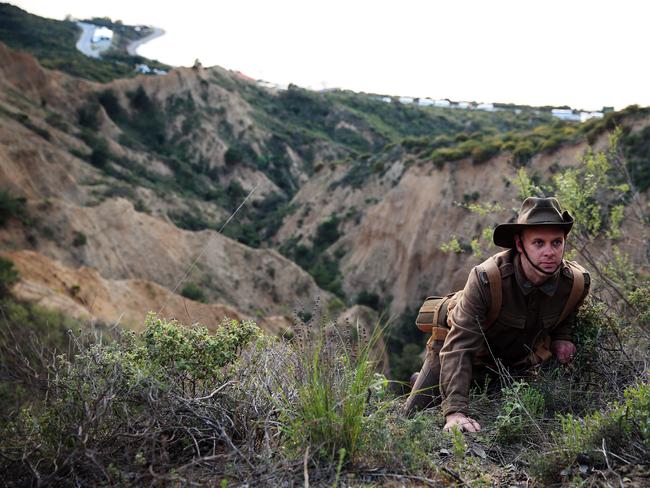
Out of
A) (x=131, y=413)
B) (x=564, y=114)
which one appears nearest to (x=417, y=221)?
(x=131, y=413)

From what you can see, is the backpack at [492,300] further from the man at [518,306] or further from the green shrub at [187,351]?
the green shrub at [187,351]

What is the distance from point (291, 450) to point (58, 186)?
102ft

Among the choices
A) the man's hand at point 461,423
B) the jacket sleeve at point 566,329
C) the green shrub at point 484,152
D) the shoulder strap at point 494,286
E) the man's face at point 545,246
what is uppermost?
the green shrub at point 484,152

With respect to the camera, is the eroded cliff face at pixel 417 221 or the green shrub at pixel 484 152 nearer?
the eroded cliff face at pixel 417 221

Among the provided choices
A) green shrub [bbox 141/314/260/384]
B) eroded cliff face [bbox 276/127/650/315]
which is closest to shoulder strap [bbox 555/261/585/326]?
green shrub [bbox 141/314/260/384]

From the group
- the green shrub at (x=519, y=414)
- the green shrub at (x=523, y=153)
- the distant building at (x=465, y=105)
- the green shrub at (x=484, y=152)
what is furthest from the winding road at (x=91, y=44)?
the green shrub at (x=519, y=414)

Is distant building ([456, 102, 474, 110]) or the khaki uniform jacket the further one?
distant building ([456, 102, 474, 110])

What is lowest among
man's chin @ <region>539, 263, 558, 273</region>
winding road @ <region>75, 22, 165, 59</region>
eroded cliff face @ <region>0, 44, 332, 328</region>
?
eroded cliff face @ <region>0, 44, 332, 328</region>

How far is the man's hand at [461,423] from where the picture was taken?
134 inches

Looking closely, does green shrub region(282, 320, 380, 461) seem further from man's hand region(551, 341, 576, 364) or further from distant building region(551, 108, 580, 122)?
distant building region(551, 108, 580, 122)

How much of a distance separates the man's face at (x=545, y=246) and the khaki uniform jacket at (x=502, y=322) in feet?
0.55

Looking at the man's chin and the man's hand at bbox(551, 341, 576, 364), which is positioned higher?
the man's chin

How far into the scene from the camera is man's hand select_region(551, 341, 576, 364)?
3951 mm

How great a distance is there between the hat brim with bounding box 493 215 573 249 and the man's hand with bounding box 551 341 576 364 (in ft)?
2.45
